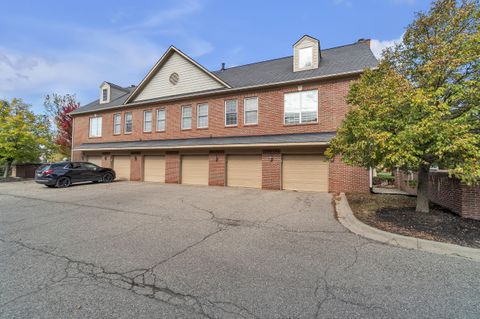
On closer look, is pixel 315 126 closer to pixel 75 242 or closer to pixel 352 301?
pixel 352 301

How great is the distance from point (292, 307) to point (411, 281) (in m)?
1.98

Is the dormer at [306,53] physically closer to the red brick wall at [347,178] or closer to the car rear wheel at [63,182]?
the red brick wall at [347,178]

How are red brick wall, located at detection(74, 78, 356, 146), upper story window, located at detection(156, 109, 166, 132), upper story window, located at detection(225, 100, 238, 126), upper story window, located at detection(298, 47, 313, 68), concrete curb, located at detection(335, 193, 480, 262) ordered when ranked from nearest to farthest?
concrete curb, located at detection(335, 193, 480, 262)
red brick wall, located at detection(74, 78, 356, 146)
upper story window, located at detection(298, 47, 313, 68)
upper story window, located at detection(225, 100, 238, 126)
upper story window, located at detection(156, 109, 166, 132)

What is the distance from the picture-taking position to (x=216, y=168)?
46.3 ft

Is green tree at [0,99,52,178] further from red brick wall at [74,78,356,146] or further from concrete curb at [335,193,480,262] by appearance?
concrete curb at [335,193,480,262]

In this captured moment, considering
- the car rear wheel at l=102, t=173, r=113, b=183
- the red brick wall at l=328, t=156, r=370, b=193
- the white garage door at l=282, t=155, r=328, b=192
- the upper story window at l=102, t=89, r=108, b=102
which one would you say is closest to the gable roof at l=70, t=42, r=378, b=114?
the upper story window at l=102, t=89, r=108, b=102

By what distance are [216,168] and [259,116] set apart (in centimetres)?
415

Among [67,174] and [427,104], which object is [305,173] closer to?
[427,104]

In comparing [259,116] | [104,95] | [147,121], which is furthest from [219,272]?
[104,95]

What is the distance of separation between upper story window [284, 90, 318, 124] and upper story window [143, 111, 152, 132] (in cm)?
1045

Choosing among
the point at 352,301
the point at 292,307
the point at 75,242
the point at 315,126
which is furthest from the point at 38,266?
the point at 315,126

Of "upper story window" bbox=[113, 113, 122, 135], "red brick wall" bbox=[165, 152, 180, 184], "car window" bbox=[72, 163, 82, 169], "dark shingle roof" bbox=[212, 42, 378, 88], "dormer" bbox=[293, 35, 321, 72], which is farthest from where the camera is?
"upper story window" bbox=[113, 113, 122, 135]

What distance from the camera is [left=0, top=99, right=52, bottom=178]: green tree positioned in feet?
58.4

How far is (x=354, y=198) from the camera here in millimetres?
9414
